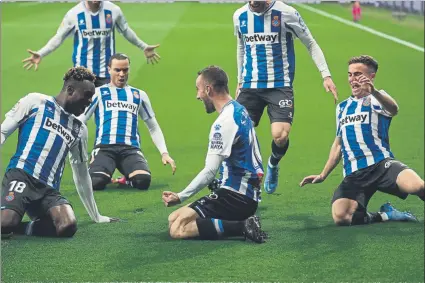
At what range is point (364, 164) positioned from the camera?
31.8 ft

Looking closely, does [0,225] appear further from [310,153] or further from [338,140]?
[310,153]

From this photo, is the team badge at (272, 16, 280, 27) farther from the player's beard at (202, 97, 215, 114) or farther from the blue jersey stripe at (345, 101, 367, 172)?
the player's beard at (202, 97, 215, 114)

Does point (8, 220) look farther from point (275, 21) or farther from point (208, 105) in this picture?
point (275, 21)

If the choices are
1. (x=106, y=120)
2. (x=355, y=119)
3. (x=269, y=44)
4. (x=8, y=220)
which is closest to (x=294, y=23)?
(x=269, y=44)

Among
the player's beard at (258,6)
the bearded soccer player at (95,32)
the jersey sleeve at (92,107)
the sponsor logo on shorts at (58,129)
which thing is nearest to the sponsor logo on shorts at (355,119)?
the player's beard at (258,6)

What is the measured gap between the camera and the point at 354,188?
31.9 feet

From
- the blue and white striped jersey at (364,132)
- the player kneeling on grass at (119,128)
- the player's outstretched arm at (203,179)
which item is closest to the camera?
the player's outstretched arm at (203,179)

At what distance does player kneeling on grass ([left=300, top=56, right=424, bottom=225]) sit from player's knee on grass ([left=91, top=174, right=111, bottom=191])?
240cm

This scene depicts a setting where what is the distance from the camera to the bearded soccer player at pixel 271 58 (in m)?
10.4

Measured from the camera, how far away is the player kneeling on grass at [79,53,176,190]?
11.2 m

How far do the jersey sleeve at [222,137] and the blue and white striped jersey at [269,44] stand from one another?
6.35 feet

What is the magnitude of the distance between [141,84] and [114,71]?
27.2 ft

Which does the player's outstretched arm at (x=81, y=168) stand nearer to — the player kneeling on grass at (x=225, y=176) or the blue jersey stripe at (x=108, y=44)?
the player kneeling on grass at (x=225, y=176)

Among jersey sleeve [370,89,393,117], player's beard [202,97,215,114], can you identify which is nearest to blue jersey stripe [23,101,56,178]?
player's beard [202,97,215,114]
